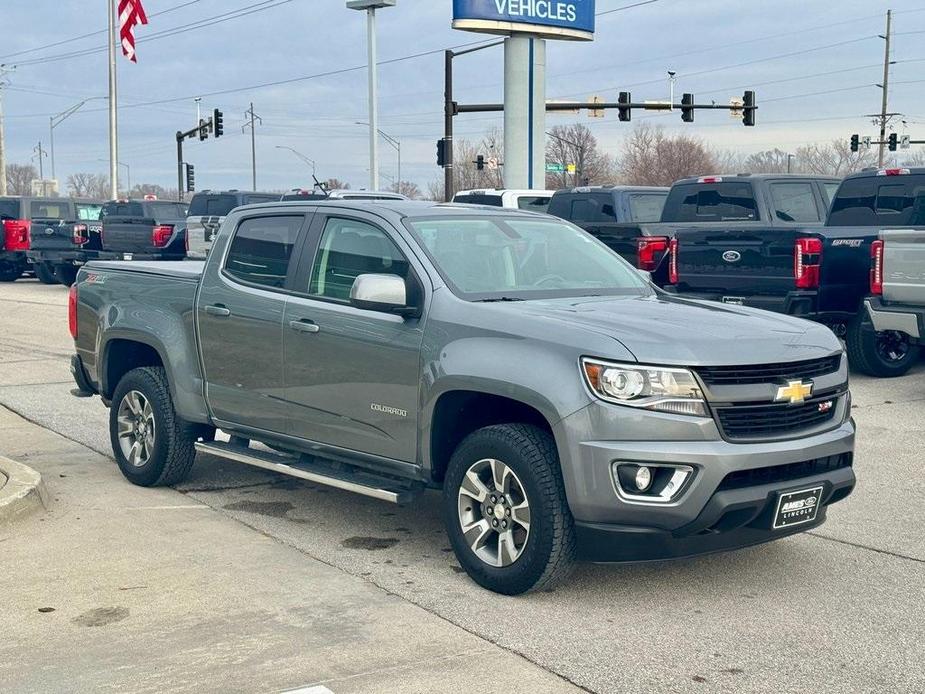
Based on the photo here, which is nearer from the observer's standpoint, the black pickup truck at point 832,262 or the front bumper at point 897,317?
the front bumper at point 897,317

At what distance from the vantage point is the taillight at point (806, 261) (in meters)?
12.3

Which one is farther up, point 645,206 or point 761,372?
point 645,206

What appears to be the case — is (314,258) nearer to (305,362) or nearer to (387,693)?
(305,362)

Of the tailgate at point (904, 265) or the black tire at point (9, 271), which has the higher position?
the tailgate at point (904, 265)

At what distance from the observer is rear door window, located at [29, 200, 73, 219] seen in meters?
30.1

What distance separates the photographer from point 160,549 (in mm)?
6348

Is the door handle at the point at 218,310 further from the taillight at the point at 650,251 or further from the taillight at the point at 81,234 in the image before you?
the taillight at the point at 81,234

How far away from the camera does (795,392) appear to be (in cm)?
544

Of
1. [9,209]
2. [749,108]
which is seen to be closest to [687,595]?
[9,209]

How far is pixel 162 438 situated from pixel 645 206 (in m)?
12.0

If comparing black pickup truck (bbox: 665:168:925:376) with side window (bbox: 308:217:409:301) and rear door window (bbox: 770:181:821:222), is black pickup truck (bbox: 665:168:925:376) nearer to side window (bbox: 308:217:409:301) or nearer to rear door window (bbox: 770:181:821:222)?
rear door window (bbox: 770:181:821:222)

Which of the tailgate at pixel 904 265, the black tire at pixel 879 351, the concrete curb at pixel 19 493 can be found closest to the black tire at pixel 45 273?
the black tire at pixel 879 351

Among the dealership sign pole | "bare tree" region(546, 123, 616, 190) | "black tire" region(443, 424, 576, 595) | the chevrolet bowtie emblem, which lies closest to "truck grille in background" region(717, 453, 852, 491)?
the chevrolet bowtie emblem

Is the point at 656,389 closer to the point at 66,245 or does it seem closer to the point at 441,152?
the point at 66,245
